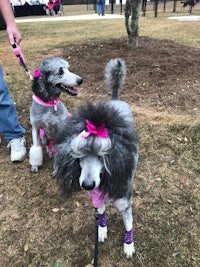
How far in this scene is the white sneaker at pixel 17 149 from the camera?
3.45 meters

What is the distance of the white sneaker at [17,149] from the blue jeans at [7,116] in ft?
0.30

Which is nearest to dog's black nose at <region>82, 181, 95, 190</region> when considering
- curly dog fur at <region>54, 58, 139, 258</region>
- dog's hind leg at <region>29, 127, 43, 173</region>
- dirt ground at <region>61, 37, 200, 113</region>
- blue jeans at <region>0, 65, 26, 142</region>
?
curly dog fur at <region>54, 58, 139, 258</region>

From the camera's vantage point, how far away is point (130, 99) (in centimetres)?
473

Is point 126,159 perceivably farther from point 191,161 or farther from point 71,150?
point 191,161

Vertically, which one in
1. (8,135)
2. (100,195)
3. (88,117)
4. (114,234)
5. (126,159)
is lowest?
(114,234)

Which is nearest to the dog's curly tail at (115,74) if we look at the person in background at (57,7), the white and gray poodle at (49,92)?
the white and gray poodle at (49,92)

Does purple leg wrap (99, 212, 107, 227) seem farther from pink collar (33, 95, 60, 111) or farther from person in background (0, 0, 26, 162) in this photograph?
person in background (0, 0, 26, 162)

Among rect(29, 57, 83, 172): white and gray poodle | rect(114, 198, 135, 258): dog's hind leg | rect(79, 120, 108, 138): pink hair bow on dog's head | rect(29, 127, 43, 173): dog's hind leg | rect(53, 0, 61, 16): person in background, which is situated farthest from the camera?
rect(53, 0, 61, 16): person in background

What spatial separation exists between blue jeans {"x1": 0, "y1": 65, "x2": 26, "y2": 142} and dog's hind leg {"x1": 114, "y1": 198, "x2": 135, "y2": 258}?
6.22 ft

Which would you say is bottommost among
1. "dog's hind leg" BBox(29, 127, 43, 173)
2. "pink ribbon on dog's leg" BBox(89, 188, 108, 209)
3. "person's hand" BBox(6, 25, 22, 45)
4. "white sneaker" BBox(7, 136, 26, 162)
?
"white sneaker" BBox(7, 136, 26, 162)

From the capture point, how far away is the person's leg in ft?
11.2

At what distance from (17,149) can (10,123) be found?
1.03 ft

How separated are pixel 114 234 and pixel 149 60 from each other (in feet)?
13.4

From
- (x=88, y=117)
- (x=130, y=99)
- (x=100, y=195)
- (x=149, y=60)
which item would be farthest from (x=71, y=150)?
(x=149, y=60)
